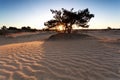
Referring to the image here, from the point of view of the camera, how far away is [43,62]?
5180 millimetres

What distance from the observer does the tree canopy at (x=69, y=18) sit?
17391mm

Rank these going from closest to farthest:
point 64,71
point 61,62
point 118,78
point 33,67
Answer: point 118,78, point 64,71, point 33,67, point 61,62

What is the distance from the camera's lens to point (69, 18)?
17.4 meters

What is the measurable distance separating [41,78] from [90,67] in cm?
149

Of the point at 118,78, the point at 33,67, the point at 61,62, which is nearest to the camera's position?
the point at 118,78

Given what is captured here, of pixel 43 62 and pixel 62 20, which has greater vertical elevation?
pixel 62 20

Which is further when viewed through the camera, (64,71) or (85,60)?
(85,60)

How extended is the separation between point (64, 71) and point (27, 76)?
3.29 feet

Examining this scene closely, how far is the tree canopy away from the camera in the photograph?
17.4 m

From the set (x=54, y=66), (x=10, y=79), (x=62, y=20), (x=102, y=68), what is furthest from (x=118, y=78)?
(x=62, y=20)

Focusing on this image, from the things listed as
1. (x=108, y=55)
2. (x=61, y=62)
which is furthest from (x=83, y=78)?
(x=108, y=55)

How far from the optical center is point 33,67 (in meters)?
4.73

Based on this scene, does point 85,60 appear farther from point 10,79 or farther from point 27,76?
point 10,79

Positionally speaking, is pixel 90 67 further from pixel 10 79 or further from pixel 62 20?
pixel 62 20
